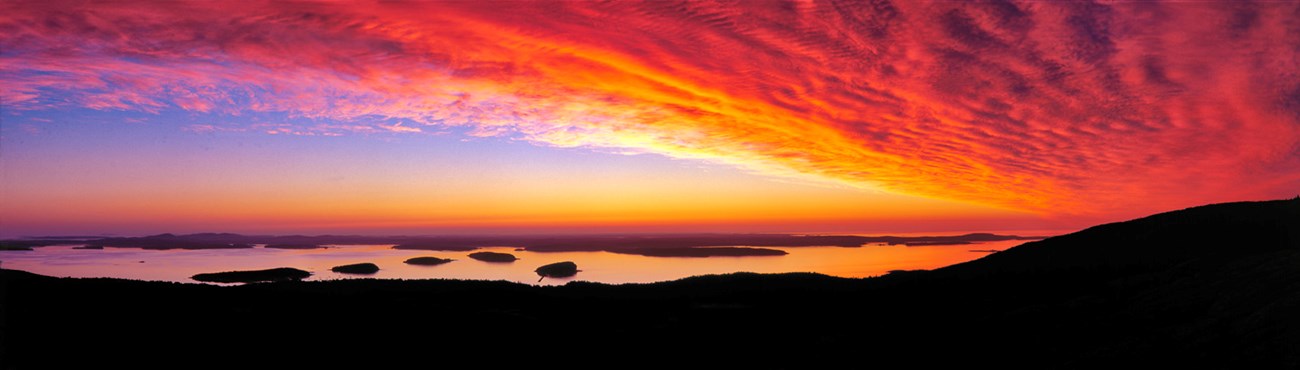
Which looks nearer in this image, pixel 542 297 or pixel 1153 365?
pixel 1153 365

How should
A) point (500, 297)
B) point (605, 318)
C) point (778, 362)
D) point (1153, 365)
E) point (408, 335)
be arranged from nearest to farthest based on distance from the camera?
point (1153, 365)
point (778, 362)
point (408, 335)
point (605, 318)
point (500, 297)

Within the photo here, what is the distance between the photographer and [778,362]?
1764 centimetres

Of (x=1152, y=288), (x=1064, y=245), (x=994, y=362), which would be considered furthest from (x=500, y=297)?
(x=1064, y=245)

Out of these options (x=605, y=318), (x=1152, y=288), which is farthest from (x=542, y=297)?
(x=1152, y=288)

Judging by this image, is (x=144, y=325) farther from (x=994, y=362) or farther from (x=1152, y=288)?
(x=1152, y=288)

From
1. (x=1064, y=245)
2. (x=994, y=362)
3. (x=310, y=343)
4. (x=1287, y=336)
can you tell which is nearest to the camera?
(x=1287, y=336)

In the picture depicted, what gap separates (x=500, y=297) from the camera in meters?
30.4

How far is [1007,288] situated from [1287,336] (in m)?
14.6

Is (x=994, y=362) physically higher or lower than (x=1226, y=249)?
lower

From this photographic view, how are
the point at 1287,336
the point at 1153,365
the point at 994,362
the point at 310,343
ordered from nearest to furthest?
the point at 1287,336
the point at 1153,365
the point at 994,362
the point at 310,343

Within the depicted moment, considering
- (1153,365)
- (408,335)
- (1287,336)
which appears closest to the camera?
(1287,336)

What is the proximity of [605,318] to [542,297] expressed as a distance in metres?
6.07

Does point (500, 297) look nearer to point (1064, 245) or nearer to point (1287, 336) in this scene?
point (1287, 336)

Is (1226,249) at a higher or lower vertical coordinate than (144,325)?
higher
